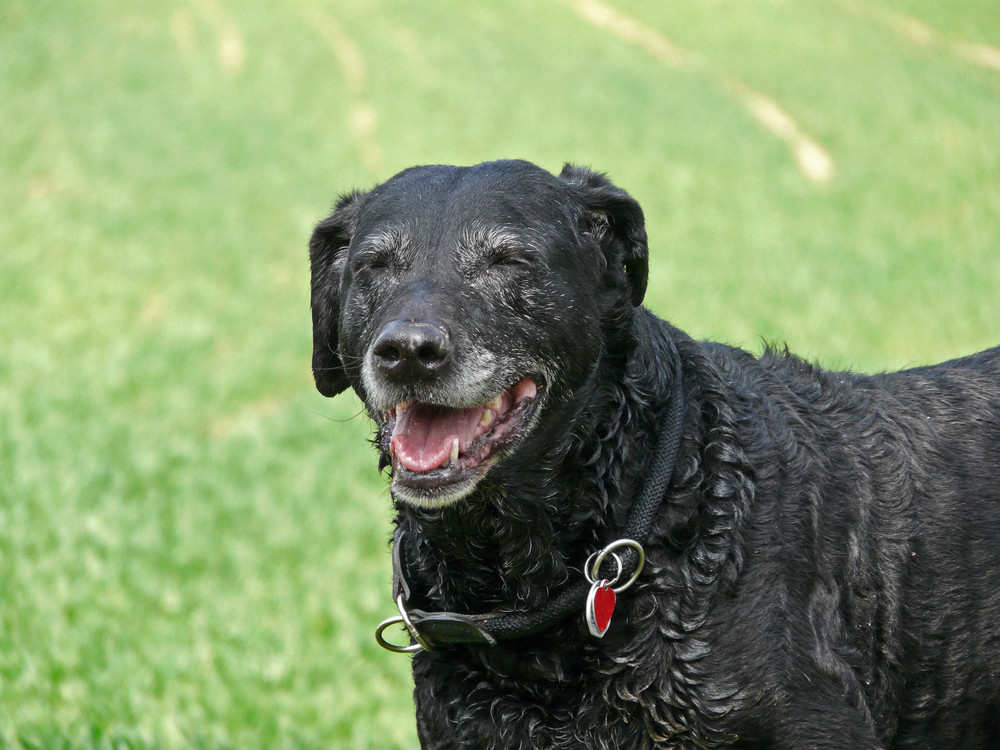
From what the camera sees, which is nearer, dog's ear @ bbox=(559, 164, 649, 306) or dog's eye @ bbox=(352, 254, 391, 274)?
dog's eye @ bbox=(352, 254, 391, 274)

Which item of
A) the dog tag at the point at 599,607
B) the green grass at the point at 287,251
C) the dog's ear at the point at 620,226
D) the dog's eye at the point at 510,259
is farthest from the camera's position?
the green grass at the point at 287,251

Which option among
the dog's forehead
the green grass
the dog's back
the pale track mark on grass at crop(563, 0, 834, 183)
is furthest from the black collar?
the pale track mark on grass at crop(563, 0, 834, 183)

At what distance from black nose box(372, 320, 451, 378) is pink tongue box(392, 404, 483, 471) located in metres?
0.23

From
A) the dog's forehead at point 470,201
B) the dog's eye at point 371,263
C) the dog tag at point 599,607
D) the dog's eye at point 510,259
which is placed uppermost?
the dog's forehead at point 470,201

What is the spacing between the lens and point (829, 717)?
3.13 m

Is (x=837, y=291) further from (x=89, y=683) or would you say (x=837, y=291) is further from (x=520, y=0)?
(x=520, y=0)

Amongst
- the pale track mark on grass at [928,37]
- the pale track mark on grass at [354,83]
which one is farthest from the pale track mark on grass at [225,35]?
the pale track mark on grass at [928,37]

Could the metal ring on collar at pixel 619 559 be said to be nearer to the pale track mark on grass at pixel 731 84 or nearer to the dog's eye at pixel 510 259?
the dog's eye at pixel 510 259

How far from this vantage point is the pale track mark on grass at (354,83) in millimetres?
22016

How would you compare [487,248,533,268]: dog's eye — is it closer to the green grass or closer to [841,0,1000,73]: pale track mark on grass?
the green grass

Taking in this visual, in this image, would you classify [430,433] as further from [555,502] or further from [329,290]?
[329,290]

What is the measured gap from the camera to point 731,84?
1039 inches

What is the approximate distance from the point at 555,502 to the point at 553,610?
34cm

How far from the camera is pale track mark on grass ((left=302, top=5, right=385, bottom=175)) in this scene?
22.0m
